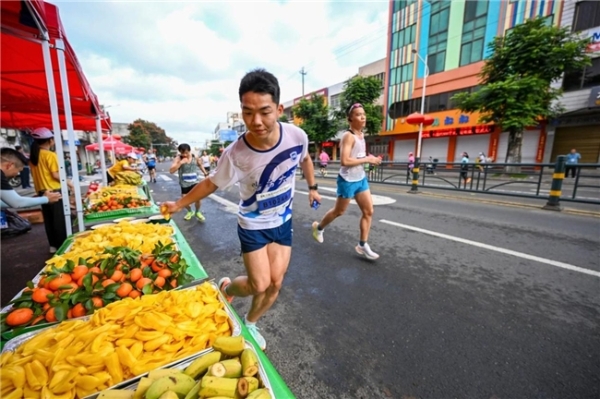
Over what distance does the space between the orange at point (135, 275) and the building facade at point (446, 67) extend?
25.8 metres

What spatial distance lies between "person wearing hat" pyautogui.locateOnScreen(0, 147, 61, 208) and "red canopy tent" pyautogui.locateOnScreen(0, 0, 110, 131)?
1373 mm

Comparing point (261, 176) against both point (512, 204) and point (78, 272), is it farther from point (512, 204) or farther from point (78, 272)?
point (512, 204)

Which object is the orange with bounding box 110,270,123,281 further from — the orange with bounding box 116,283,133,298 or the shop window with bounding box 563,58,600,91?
the shop window with bounding box 563,58,600,91

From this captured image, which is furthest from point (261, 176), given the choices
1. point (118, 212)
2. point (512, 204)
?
point (512, 204)

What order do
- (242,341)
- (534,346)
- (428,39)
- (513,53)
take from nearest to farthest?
(242,341)
(534,346)
(513,53)
(428,39)

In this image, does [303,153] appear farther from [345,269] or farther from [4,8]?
[4,8]

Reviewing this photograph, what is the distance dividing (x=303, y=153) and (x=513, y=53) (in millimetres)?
19812

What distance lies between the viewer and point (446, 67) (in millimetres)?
24797

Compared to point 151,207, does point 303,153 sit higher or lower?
higher

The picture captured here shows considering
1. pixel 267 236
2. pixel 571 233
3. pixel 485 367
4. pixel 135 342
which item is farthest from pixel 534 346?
pixel 571 233

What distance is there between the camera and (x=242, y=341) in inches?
54.4

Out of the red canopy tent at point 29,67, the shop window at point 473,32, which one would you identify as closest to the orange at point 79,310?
the red canopy tent at point 29,67

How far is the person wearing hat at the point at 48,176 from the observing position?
4.12 metres

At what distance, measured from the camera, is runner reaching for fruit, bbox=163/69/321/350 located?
202 centimetres
